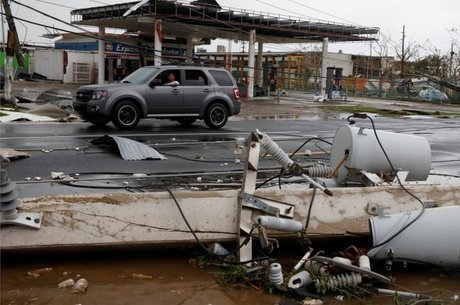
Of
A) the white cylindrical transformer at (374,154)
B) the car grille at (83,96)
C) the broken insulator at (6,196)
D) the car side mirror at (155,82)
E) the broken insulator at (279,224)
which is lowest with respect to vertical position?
the broken insulator at (279,224)

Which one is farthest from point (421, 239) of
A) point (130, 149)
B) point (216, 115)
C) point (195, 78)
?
point (195, 78)

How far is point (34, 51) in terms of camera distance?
5103 cm

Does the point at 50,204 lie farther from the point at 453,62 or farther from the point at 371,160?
the point at 453,62

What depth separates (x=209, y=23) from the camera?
3328 centimetres

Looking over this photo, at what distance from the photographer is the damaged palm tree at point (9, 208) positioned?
15.0 feet

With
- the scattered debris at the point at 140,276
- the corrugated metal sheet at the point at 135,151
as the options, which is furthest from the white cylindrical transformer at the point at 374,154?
the corrugated metal sheet at the point at 135,151

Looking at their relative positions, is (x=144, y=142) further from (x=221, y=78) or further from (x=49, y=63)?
(x=49, y=63)

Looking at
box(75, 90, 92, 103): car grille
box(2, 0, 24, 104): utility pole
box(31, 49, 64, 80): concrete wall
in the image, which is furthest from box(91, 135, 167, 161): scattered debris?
box(31, 49, 64, 80): concrete wall

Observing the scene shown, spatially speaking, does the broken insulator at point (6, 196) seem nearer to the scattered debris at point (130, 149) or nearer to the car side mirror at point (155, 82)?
the scattered debris at point (130, 149)

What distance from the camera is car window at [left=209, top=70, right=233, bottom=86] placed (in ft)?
56.6

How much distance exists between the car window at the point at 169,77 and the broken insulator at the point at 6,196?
11894mm

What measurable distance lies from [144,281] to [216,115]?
12.5 metres

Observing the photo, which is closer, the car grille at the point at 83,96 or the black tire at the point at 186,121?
the car grille at the point at 83,96

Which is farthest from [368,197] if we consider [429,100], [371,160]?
[429,100]
